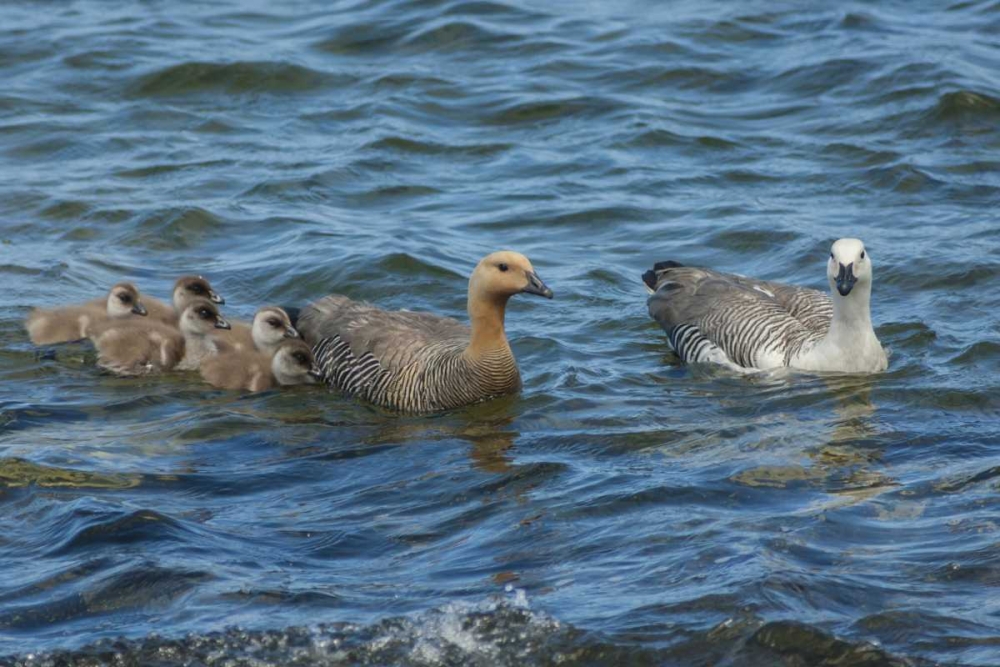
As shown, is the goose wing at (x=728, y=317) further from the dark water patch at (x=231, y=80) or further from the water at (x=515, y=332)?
the dark water patch at (x=231, y=80)

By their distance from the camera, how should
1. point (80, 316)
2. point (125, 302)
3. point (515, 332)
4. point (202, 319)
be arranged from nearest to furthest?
point (202, 319)
point (125, 302)
point (80, 316)
point (515, 332)

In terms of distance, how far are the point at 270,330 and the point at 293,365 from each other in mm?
360

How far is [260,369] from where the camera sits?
454 inches

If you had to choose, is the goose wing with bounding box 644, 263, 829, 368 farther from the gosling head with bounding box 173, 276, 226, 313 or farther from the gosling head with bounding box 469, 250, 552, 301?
the gosling head with bounding box 173, 276, 226, 313

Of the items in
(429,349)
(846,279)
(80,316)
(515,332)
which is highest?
(846,279)

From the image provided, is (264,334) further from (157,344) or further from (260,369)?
(157,344)

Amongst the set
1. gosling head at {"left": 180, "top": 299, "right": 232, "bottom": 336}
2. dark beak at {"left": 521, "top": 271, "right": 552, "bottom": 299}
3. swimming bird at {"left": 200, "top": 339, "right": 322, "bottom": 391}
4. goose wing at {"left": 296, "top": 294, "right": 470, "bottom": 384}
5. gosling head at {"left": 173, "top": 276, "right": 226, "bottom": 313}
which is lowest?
swimming bird at {"left": 200, "top": 339, "right": 322, "bottom": 391}

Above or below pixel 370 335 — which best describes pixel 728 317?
below

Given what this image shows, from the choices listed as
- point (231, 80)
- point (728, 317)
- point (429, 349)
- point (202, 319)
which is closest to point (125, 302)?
point (202, 319)

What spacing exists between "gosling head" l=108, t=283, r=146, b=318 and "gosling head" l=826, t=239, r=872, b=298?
15.8 feet

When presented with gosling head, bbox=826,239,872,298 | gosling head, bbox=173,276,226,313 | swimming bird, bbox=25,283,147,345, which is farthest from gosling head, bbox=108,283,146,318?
gosling head, bbox=826,239,872,298

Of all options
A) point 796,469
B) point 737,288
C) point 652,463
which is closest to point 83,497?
point 652,463

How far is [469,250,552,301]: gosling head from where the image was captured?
10.6 metres

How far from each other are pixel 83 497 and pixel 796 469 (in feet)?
12.7
